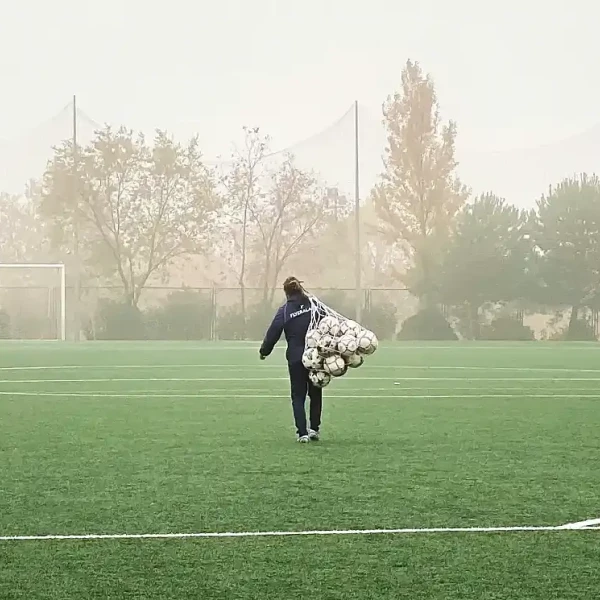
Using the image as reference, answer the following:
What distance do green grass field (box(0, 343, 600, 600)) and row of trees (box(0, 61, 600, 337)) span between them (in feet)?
128

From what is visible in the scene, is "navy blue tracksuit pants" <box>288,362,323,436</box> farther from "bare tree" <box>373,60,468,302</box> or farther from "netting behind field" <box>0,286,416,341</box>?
"bare tree" <box>373,60,468,302</box>

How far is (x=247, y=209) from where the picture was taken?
5888 cm

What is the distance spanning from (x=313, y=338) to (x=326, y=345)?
0.42ft

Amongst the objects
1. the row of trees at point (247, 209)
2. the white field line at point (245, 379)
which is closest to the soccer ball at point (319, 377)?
the white field line at point (245, 379)

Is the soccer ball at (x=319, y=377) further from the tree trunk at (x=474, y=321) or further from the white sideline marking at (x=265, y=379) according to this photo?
the tree trunk at (x=474, y=321)

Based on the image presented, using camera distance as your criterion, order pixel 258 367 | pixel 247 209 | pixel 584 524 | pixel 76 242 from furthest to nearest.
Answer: pixel 247 209 < pixel 76 242 < pixel 258 367 < pixel 584 524

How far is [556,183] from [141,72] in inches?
726

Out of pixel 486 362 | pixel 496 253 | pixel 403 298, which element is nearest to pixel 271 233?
pixel 403 298

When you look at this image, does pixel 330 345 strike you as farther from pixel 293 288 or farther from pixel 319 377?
pixel 293 288

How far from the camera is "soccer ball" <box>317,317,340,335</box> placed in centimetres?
1117

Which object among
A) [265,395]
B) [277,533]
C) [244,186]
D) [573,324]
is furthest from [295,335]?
[244,186]

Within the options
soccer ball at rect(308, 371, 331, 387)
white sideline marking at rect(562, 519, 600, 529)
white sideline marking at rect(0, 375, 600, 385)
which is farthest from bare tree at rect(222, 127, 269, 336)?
white sideline marking at rect(562, 519, 600, 529)

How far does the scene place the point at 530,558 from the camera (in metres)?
6.31

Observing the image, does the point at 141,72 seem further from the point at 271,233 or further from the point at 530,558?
the point at 530,558
